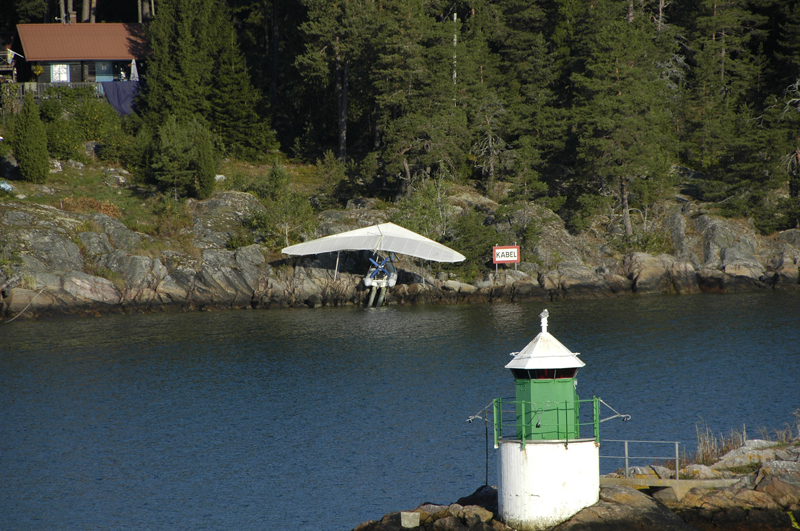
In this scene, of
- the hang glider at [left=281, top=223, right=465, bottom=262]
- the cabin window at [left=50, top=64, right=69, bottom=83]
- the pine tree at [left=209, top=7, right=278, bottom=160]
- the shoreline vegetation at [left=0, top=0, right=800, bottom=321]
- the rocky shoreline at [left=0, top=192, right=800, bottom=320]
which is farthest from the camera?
the cabin window at [left=50, top=64, right=69, bottom=83]

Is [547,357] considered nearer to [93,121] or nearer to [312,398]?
[312,398]

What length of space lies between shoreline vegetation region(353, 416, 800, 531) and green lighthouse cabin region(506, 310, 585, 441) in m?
1.18

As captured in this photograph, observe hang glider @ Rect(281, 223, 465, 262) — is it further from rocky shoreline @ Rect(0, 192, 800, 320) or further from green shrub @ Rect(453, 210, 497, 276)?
rocky shoreline @ Rect(0, 192, 800, 320)

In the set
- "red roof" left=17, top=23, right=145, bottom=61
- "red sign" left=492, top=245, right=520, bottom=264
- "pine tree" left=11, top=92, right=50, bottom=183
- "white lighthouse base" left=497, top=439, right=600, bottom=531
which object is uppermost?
"red roof" left=17, top=23, right=145, bottom=61

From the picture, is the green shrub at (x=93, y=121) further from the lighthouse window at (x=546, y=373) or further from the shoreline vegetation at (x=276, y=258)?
the lighthouse window at (x=546, y=373)

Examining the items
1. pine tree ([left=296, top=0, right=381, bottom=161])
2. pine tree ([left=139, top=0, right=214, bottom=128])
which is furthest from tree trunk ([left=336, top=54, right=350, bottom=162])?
pine tree ([left=139, top=0, right=214, bottom=128])

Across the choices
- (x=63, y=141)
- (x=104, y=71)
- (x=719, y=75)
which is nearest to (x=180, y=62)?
(x=104, y=71)

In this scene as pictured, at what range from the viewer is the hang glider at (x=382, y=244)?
41875mm

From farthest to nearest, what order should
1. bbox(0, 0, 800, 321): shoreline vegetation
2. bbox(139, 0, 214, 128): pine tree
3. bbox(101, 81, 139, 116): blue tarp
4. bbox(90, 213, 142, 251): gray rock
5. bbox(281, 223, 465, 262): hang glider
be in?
bbox(101, 81, 139, 116): blue tarp, bbox(139, 0, 214, 128): pine tree, bbox(90, 213, 142, 251): gray rock, bbox(0, 0, 800, 321): shoreline vegetation, bbox(281, 223, 465, 262): hang glider

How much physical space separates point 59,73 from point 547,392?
2213 inches

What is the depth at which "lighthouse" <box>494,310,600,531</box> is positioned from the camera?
34.3ft

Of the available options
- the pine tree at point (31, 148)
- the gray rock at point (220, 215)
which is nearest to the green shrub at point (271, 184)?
the gray rock at point (220, 215)

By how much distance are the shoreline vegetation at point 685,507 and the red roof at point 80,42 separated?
5343 cm

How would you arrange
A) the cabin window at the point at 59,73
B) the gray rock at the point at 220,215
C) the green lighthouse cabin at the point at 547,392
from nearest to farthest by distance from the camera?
the green lighthouse cabin at the point at 547,392, the gray rock at the point at 220,215, the cabin window at the point at 59,73
